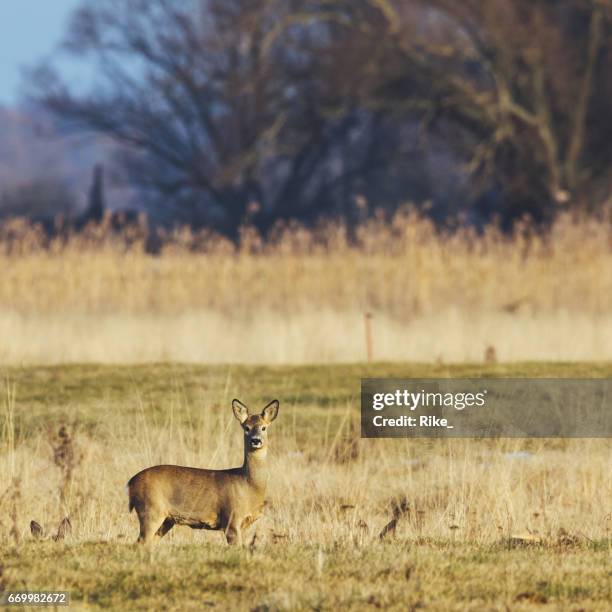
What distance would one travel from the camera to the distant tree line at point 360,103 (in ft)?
103

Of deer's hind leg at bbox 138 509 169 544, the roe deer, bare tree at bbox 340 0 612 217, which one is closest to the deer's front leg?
the roe deer

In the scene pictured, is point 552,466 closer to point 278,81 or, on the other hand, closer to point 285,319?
point 285,319

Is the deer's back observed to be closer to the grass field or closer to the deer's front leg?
the deer's front leg

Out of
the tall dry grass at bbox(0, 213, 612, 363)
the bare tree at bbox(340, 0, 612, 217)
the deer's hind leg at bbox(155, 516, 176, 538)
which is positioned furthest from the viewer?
the bare tree at bbox(340, 0, 612, 217)

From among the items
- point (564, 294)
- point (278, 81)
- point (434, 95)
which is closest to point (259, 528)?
point (564, 294)

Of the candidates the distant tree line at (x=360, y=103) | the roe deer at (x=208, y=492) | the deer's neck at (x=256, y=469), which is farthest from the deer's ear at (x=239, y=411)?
the distant tree line at (x=360, y=103)

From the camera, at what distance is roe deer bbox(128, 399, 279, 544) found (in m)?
6.32

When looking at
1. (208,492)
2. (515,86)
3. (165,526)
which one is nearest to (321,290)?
(165,526)

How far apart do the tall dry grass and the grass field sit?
6.53ft

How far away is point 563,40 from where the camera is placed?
108 ft

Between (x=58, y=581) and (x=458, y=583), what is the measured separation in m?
1.65

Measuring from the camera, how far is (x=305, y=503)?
8781 mm

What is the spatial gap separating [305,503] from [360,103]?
995 inches

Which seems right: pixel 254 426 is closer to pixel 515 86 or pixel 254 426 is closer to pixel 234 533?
pixel 234 533
